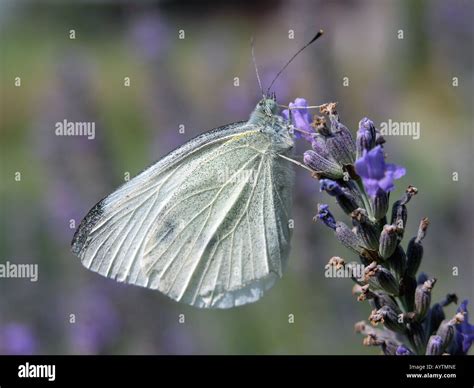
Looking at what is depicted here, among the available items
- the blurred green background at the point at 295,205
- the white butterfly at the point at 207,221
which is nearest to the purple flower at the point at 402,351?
the white butterfly at the point at 207,221

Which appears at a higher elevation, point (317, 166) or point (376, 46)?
point (376, 46)

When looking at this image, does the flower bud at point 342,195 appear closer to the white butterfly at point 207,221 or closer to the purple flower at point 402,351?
the purple flower at point 402,351

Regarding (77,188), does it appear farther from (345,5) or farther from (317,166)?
(345,5)

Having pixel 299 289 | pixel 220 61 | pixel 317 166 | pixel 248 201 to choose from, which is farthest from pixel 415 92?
pixel 317 166

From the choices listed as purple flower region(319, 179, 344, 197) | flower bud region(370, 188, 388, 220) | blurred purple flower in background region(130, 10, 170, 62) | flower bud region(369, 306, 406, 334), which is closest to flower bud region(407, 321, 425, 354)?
flower bud region(369, 306, 406, 334)

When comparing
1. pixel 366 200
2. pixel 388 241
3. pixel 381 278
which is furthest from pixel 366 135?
pixel 381 278

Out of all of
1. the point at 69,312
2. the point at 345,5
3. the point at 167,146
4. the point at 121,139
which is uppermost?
the point at 345,5
